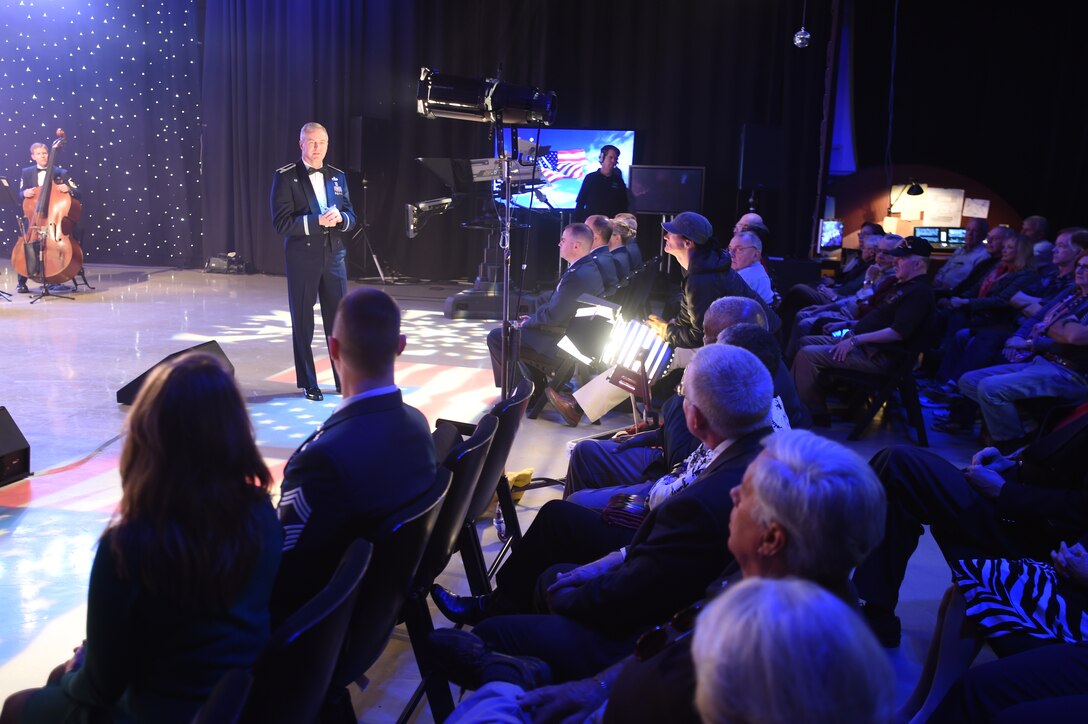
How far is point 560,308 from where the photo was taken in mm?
5133

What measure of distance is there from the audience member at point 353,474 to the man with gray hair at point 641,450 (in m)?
1.26

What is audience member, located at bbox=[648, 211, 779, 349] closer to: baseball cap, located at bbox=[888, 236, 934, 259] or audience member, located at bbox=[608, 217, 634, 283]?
audience member, located at bbox=[608, 217, 634, 283]

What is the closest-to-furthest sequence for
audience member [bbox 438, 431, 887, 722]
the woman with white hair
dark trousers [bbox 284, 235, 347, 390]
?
the woman with white hair, audience member [bbox 438, 431, 887, 722], dark trousers [bbox 284, 235, 347, 390]

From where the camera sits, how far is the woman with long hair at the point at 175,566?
1.35 meters

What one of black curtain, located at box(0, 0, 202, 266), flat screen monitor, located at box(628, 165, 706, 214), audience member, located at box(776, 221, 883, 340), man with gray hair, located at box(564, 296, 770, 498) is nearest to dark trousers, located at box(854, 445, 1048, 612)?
man with gray hair, located at box(564, 296, 770, 498)

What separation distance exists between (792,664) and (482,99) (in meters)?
4.69

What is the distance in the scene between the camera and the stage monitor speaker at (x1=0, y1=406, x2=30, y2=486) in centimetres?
363

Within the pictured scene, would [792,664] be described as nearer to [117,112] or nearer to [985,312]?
[985,312]

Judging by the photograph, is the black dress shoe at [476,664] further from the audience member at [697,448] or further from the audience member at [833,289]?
the audience member at [833,289]

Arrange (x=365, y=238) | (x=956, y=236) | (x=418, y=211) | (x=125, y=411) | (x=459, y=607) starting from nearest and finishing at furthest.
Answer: (x=459, y=607) < (x=125, y=411) < (x=418, y=211) < (x=956, y=236) < (x=365, y=238)

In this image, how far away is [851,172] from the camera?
32.8 feet

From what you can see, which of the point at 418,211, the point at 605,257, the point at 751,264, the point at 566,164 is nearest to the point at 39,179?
the point at 418,211

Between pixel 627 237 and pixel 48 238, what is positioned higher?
pixel 627 237

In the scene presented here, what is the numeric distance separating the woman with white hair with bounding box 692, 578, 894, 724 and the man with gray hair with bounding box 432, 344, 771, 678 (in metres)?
0.91
